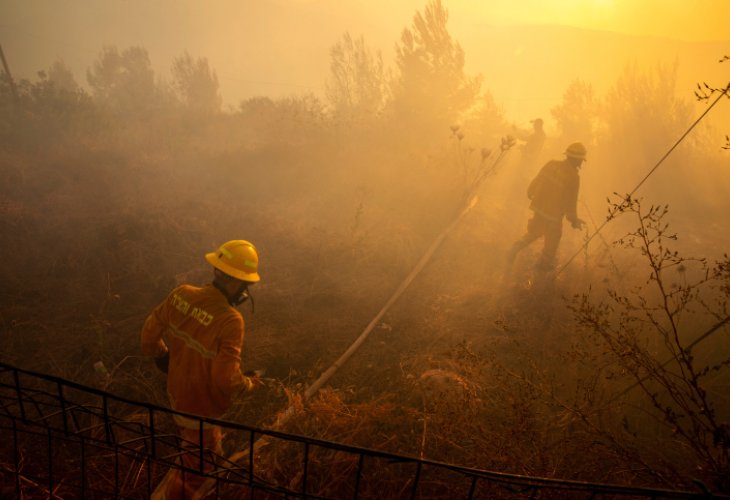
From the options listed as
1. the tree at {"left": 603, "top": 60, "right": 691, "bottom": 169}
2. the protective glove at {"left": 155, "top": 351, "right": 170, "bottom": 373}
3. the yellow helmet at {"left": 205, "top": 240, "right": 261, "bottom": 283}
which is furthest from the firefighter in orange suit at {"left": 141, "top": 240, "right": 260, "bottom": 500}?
the tree at {"left": 603, "top": 60, "right": 691, "bottom": 169}

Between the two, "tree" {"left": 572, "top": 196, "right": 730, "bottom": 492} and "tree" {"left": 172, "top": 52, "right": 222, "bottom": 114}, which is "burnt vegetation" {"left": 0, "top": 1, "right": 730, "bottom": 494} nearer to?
"tree" {"left": 572, "top": 196, "right": 730, "bottom": 492}

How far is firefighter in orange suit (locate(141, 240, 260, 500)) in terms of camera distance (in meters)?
2.45

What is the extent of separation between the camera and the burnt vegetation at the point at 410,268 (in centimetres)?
309

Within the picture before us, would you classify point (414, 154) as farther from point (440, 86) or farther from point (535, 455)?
point (535, 455)

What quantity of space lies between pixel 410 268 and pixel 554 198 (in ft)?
8.41

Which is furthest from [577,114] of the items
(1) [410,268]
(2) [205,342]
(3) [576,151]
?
(2) [205,342]

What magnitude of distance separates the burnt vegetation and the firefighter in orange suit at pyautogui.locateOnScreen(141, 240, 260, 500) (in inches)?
26.9

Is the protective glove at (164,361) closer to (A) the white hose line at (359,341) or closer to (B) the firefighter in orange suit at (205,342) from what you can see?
(B) the firefighter in orange suit at (205,342)

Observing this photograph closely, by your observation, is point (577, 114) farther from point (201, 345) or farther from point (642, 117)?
point (201, 345)

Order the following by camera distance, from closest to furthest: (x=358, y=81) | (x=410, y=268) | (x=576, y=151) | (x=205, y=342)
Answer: (x=205, y=342), (x=576, y=151), (x=410, y=268), (x=358, y=81)

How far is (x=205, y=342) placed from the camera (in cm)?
247

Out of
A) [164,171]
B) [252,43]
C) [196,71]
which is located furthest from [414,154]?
[252,43]

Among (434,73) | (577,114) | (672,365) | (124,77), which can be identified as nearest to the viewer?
(672,365)

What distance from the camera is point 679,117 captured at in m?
12.3
